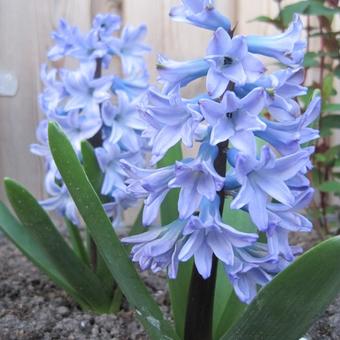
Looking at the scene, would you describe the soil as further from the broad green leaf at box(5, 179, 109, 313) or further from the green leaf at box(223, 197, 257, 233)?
the green leaf at box(223, 197, 257, 233)

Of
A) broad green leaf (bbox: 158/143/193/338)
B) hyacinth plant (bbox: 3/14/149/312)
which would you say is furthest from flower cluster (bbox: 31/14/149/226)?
broad green leaf (bbox: 158/143/193/338)

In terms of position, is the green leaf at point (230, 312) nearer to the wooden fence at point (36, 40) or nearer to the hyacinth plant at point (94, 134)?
the hyacinth plant at point (94, 134)

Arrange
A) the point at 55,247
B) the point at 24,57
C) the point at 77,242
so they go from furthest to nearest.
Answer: the point at 24,57, the point at 77,242, the point at 55,247

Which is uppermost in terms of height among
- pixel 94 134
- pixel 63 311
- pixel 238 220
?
pixel 94 134

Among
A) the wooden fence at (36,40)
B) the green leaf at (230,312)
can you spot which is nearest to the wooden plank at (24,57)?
the wooden fence at (36,40)

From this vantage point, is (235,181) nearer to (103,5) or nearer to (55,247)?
(55,247)

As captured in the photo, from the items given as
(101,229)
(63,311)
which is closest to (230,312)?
(101,229)

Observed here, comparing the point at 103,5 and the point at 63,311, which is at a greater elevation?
the point at 103,5
